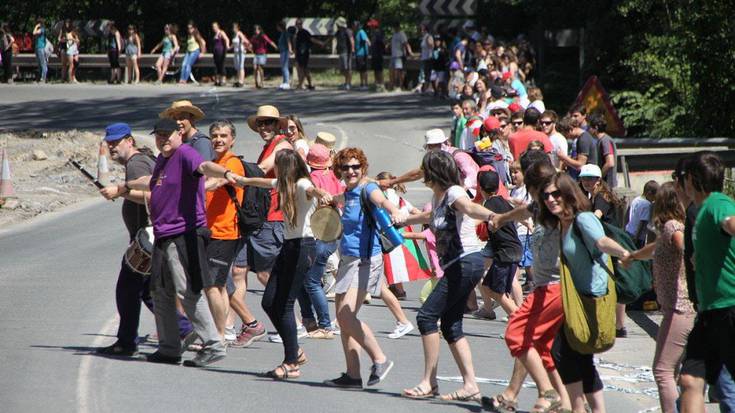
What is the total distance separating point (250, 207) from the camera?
9758mm

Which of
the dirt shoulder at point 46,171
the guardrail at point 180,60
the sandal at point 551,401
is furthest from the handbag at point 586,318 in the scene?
the guardrail at point 180,60

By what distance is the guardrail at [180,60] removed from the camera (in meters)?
39.2

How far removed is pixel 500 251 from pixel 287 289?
2745 millimetres

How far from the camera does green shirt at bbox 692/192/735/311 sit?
6.34m

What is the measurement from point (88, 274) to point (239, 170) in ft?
15.7

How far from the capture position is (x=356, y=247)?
8.70 meters

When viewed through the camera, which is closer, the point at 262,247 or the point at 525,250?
the point at 262,247

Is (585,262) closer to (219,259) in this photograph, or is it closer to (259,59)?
(219,259)

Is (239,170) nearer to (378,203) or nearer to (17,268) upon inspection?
(378,203)

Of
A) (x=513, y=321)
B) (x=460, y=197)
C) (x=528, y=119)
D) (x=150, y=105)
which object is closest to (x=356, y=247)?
(x=460, y=197)

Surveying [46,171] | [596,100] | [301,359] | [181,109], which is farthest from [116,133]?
[46,171]

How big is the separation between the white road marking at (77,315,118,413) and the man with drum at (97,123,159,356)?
0.98ft

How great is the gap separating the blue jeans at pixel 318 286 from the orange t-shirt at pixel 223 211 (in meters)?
0.85

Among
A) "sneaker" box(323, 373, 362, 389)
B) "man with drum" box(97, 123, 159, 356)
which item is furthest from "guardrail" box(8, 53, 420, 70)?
"sneaker" box(323, 373, 362, 389)
